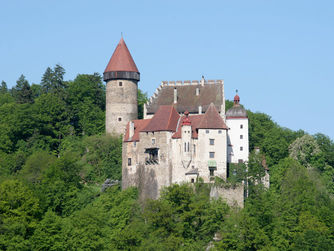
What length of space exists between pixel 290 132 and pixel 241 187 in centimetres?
2145

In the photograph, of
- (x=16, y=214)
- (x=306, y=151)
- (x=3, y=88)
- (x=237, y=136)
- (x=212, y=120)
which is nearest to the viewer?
(x=16, y=214)

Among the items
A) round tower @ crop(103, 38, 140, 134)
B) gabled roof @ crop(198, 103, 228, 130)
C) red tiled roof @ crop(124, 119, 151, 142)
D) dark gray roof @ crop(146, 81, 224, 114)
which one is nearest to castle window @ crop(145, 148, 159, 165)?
red tiled roof @ crop(124, 119, 151, 142)

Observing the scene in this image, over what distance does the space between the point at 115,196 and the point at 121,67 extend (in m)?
15.6

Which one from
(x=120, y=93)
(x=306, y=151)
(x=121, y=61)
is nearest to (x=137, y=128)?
(x=120, y=93)

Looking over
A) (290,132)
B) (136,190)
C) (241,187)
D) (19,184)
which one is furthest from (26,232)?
(290,132)

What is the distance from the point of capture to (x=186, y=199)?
69.5 m

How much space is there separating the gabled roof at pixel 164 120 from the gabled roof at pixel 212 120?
2.60 metres

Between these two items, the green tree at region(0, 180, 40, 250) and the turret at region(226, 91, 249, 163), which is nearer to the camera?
the green tree at region(0, 180, 40, 250)

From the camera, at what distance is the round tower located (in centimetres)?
8306

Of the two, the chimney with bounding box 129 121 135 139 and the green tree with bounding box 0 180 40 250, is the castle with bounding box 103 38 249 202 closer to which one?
the chimney with bounding box 129 121 135 139

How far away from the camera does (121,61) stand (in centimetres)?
8512

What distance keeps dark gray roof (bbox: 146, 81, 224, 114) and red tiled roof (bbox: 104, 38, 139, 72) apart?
15.4 ft

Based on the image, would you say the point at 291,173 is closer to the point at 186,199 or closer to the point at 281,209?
the point at 281,209

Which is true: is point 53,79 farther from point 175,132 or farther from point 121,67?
point 175,132
